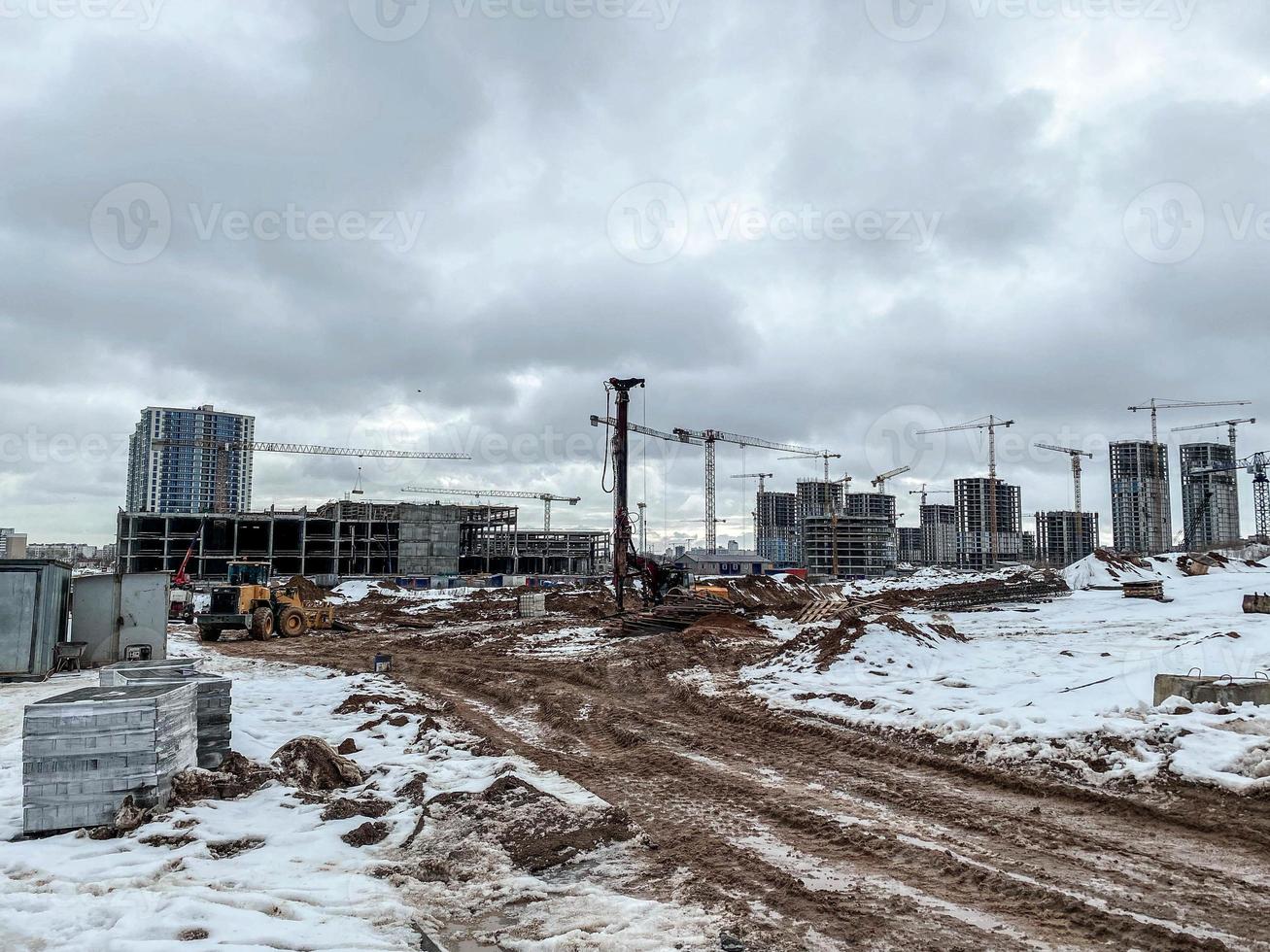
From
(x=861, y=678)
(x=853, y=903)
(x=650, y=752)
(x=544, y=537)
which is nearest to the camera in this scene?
(x=853, y=903)

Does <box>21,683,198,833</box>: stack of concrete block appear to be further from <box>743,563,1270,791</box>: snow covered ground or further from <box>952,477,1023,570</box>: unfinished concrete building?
<box>952,477,1023,570</box>: unfinished concrete building

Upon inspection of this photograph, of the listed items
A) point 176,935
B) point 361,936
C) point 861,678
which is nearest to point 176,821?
point 176,935

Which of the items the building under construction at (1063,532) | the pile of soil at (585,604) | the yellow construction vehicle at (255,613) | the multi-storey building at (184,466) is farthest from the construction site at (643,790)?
the multi-storey building at (184,466)

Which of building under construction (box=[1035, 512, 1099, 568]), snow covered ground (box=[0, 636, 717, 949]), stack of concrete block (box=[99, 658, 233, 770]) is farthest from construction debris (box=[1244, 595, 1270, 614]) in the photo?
building under construction (box=[1035, 512, 1099, 568])

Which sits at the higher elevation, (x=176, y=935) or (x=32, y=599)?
(x=32, y=599)

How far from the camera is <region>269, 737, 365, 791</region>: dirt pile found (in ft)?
27.5

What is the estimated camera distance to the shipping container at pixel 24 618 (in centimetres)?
1625

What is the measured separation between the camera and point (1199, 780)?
7.71 metres

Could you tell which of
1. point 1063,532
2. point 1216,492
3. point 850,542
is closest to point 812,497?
point 850,542

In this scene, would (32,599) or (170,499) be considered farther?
(170,499)

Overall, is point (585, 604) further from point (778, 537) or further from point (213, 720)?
point (778, 537)

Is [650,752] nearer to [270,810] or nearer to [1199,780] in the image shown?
[270,810]

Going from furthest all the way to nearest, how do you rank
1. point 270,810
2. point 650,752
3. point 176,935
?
point 650,752
point 270,810
point 176,935

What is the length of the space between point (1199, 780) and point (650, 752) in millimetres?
6219
